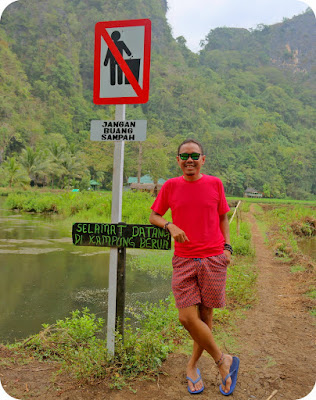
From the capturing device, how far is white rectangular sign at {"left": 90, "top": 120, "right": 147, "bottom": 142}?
2193 millimetres

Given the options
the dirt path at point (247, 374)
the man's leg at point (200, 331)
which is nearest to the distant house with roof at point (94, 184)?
the dirt path at point (247, 374)

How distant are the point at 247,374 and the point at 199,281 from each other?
742 mm

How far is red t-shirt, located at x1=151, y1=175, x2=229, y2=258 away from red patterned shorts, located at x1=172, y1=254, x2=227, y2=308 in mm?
40

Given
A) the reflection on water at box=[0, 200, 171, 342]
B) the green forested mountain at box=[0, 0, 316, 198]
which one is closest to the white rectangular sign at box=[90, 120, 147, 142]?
the reflection on water at box=[0, 200, 171, 342]

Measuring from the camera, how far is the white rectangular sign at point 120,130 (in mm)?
2193

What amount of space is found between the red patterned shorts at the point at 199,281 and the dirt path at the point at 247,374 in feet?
1.54

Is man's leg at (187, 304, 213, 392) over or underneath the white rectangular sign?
underneath

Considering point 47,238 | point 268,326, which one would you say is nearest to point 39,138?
point 47,238

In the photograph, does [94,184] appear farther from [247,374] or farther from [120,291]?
[247,374]

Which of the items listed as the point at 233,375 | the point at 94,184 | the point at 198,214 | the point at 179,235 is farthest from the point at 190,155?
the point at 94,184

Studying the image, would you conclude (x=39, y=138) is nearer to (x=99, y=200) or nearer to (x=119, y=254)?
(x=99, y=200)

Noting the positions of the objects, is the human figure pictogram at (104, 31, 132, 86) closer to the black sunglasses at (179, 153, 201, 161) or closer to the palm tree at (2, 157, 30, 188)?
the black sunglasses at (179, 153, 201, 161)

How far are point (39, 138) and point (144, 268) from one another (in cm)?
3907

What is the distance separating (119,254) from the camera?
2217mm
